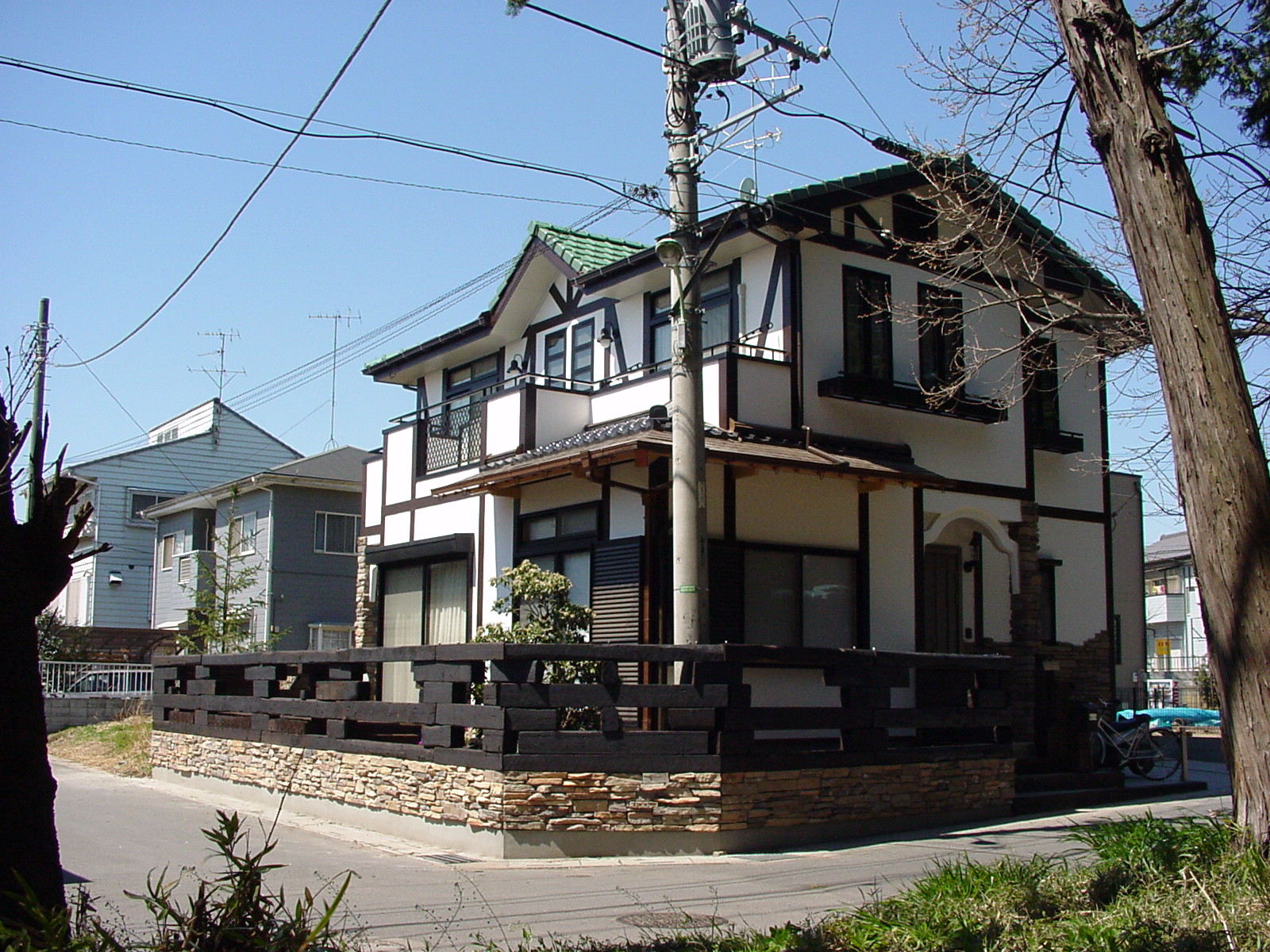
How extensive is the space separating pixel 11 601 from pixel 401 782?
710cm

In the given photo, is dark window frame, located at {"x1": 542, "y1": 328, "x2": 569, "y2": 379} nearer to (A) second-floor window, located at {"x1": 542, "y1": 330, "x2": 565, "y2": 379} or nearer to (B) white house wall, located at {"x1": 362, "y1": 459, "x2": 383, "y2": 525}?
(A) second-floor window, located at {"x1": 542, "y1": 330, "x2": 565, "y2": 379}

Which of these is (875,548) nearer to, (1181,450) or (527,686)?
(527,686)

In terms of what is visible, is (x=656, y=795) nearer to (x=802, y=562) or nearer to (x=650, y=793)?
(x=650, y=793)

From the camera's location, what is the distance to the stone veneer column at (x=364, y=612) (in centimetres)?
2125

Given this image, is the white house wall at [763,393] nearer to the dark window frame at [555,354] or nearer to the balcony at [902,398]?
the balcony at [902,398]

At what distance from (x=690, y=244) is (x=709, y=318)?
531 cm

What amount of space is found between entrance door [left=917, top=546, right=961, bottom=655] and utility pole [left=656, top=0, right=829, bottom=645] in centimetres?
685

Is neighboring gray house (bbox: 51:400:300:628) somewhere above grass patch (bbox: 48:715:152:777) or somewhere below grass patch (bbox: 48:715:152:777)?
above

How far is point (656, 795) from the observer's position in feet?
35.6

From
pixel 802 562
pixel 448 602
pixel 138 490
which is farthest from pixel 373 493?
pixel 138 490

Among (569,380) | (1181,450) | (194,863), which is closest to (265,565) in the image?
(569,380)

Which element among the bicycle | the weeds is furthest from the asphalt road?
the bicycle

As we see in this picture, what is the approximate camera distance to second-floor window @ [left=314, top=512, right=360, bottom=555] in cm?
3114

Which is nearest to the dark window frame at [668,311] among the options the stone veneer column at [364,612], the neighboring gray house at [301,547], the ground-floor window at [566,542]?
the ground-floor window at [566,542]
